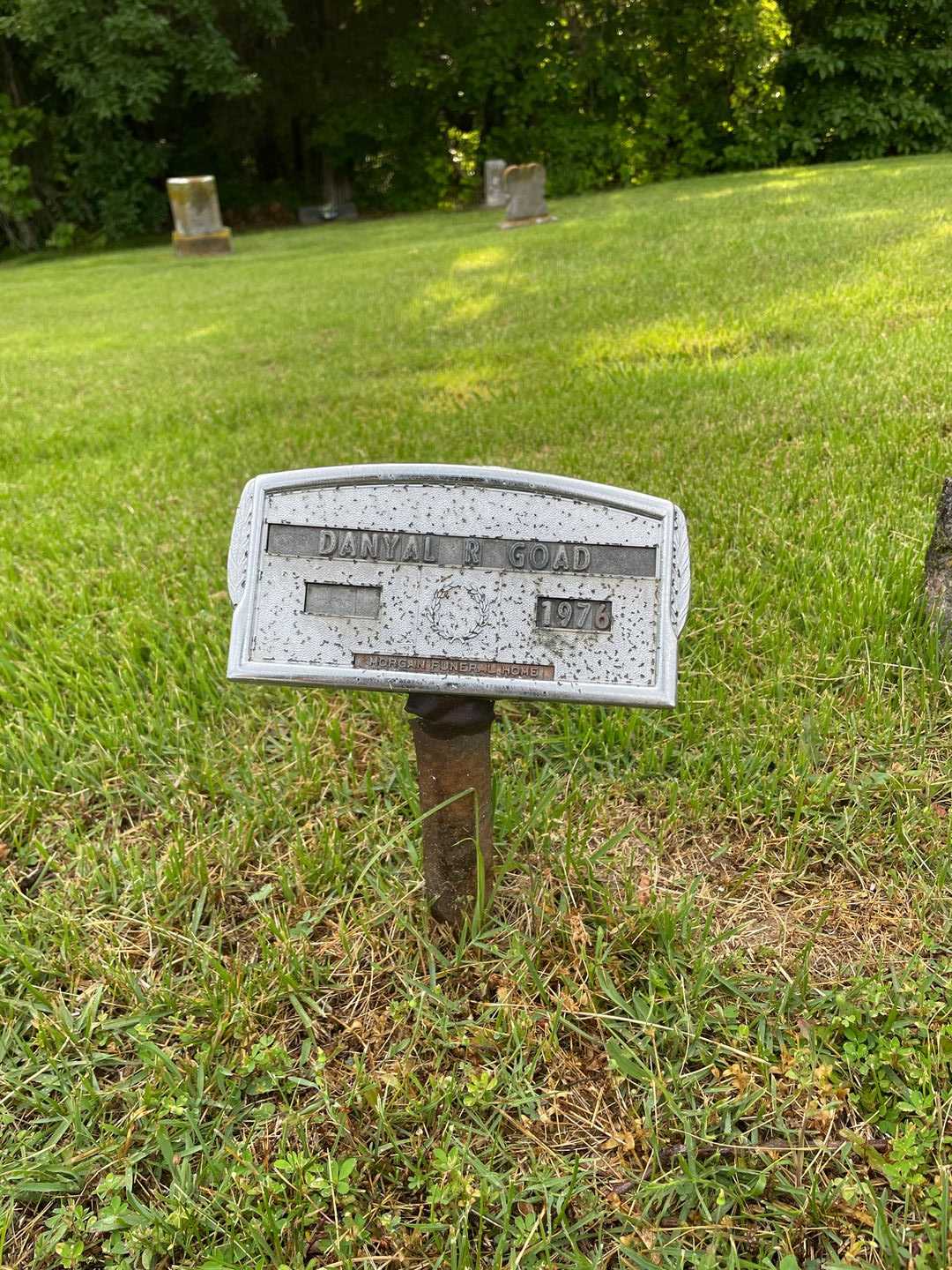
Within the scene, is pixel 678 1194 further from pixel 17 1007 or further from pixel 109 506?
pixel 109 506

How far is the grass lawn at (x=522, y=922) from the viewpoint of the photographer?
3.73 ft

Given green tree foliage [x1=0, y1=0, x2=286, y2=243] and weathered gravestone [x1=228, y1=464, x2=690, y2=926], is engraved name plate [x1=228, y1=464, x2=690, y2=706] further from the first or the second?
green tree foliage [x1=0, y1=0, x2=286, y2=243]

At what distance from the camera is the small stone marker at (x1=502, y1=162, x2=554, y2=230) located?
511 inches

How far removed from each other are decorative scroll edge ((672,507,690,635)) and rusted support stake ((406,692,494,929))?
1.03 feet

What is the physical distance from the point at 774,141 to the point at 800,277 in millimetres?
15410

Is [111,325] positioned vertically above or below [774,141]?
below

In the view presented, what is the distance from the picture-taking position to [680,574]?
4.06ft

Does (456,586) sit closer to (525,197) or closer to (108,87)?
(525,197)

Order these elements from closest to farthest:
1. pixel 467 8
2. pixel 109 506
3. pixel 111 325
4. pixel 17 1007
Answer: pixel 17 1007, pixel 109 506, pixel 111 325, pixel 467 8

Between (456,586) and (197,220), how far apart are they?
54.1 feet

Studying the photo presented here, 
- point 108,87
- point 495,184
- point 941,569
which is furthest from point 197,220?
point 941,569

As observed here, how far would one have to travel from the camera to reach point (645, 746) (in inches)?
76.3

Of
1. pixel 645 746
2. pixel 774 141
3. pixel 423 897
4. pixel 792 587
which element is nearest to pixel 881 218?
pixel 792 587

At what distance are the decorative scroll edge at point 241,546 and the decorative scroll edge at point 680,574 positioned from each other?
2.10 ft
